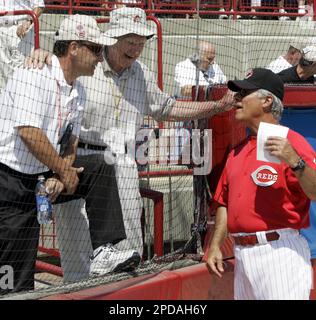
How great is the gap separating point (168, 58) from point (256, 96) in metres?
4.30

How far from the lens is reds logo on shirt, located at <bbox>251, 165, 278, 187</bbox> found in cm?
405

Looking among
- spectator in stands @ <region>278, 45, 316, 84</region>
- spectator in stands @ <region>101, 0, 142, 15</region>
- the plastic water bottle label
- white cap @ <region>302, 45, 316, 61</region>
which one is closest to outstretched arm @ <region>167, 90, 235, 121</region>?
the plastic water bottle label

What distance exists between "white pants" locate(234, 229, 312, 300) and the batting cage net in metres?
0.98

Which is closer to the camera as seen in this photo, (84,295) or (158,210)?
(84,295)

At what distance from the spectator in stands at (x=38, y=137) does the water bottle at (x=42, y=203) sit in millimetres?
41

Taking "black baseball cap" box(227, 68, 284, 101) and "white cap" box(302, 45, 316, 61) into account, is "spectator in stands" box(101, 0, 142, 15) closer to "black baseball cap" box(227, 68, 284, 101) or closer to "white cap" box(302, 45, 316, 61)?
"white cap" box(302, 45, 316, 61)

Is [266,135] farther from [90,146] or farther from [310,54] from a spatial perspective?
[310,54]

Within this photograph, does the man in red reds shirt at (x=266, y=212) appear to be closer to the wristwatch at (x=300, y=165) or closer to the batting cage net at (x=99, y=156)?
the wristwatch at (x=300, y=165)

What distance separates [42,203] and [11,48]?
2.62 meters

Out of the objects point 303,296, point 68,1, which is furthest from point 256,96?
point 68,1

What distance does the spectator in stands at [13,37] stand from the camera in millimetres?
6172

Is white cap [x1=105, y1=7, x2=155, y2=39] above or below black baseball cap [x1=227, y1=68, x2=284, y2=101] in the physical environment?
above

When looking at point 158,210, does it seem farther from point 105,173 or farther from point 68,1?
point 68,1
